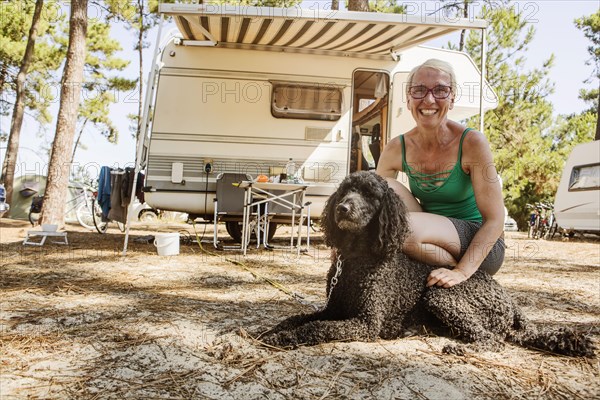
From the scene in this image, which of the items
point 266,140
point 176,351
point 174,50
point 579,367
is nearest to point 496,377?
point 579,367

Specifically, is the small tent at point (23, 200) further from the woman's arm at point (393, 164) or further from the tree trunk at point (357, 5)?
the woman's arm at point (393, 164)

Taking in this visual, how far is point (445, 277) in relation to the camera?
2209 mm

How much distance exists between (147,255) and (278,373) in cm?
425

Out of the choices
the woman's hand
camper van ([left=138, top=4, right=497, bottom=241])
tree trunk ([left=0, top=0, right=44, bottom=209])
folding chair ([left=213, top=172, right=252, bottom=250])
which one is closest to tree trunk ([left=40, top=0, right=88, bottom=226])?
camper van ([left=138, top=4, right=497, bottom=241])

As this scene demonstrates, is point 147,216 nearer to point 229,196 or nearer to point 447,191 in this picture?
point 229,196

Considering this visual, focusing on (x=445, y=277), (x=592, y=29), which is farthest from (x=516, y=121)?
(x=445, y=277)

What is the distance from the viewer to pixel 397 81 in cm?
691

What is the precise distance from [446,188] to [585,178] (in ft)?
25.3

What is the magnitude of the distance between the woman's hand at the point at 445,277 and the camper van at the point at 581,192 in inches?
295

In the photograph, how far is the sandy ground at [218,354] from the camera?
1672mm

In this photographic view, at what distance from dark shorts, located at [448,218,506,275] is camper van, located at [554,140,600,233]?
7.09m

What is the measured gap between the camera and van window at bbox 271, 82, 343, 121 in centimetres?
678

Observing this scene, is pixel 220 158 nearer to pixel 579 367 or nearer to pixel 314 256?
pixel 314 256

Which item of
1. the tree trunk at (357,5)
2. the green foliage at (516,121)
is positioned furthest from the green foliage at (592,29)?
the tree trunk at (357,5)
